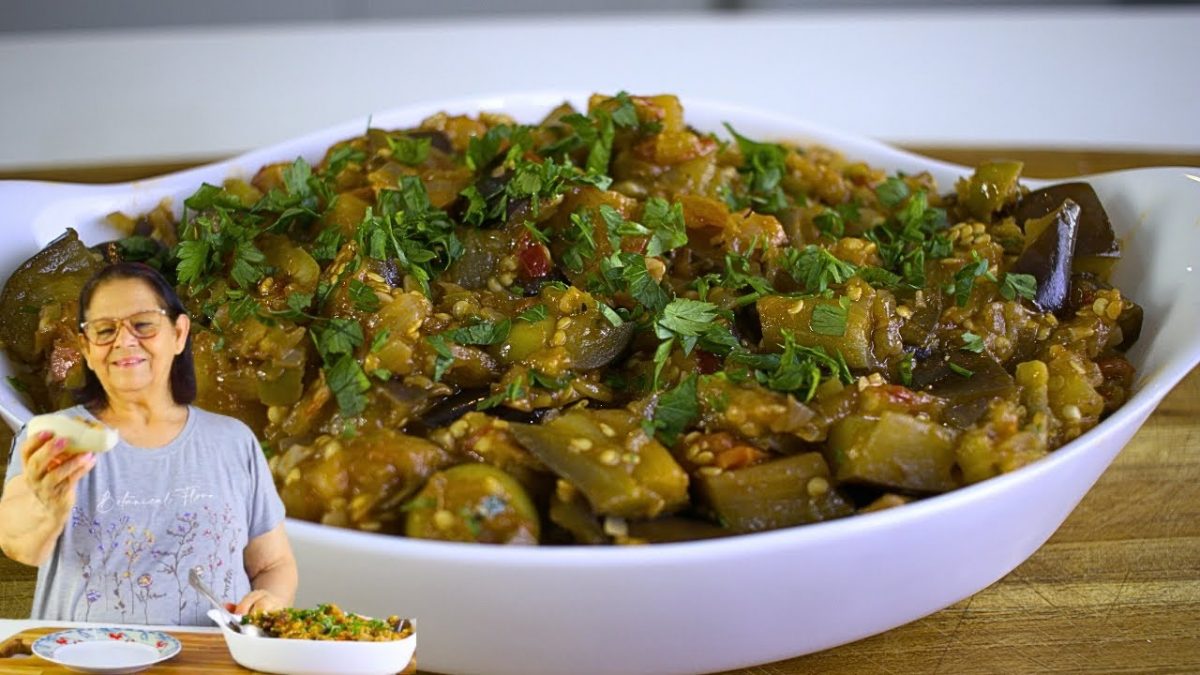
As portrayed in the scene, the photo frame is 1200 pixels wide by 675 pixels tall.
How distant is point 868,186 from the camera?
4922 millimetres

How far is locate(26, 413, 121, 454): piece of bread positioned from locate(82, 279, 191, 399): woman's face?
72mm

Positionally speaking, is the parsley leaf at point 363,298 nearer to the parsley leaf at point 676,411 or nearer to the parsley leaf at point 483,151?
the parsley leaf at point 676,411

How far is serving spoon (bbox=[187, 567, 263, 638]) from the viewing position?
2459 millimetres

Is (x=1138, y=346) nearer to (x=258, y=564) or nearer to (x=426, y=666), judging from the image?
(x=426, y=666)

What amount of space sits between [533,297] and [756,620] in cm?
123

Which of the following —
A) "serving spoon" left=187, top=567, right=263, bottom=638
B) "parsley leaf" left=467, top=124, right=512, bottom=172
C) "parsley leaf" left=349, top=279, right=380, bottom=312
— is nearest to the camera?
"serving spoon" left=187, top=567, right=263, bottom=638

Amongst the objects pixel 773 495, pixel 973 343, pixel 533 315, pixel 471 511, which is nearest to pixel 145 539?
pixel 471 511

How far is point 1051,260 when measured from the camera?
160 inches

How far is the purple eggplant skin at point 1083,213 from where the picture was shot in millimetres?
4238

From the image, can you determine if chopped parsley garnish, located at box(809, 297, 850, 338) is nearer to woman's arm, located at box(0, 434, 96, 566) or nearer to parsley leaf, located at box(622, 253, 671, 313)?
parsley leaf, located at box(622, 253, 671, 313)

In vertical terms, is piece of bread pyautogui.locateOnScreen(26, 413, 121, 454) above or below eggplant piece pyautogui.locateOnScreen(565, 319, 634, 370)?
above

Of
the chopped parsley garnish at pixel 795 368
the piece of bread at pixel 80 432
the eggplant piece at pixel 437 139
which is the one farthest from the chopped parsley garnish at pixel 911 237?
the piece of bread at pixel 80 432

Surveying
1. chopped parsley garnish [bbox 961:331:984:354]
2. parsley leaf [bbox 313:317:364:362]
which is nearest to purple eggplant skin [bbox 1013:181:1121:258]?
chopped parsley garnish [bbox 961:331:984:354]

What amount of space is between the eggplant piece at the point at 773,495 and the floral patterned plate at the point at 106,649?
1347 millimetres
